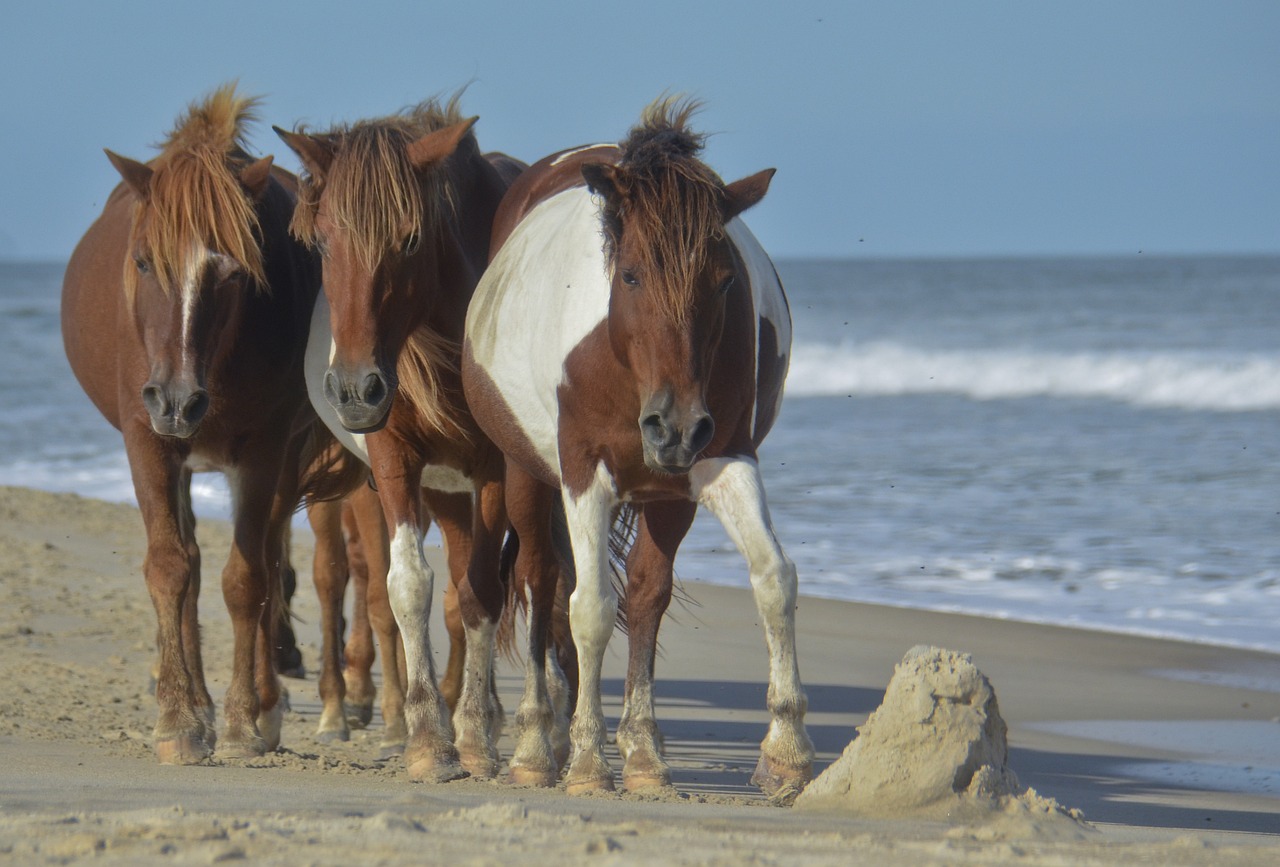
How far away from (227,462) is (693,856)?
9.03ft

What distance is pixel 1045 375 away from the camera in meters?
26.4

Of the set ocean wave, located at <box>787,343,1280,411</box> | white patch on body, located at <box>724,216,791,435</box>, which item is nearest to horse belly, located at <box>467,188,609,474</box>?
white patch on body, located at <box>724,216,791,435</box>

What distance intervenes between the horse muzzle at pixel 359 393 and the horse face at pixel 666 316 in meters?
0.78

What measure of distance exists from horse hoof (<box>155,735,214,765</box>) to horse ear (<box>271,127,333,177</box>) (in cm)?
182

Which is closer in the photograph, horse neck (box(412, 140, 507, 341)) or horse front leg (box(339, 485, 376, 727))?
horse neck (box(412, 140, 507, 341))

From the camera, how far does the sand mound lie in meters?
4.00

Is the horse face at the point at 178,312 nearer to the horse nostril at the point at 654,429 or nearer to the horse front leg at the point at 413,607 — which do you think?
the horse front leg at the point at 413,607

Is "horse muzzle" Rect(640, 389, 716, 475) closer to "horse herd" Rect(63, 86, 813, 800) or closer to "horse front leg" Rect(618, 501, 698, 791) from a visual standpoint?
"horse herd" Rect(63, 86, 813, 800)

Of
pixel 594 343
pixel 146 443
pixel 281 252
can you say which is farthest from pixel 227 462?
pixel 594 343

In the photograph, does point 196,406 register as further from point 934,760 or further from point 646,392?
point 934,760

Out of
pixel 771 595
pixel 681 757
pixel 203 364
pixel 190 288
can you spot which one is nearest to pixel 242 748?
pixel 203 364

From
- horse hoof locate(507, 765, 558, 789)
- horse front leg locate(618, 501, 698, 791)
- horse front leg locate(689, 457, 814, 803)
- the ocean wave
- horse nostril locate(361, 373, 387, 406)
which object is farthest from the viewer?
the ocean wave

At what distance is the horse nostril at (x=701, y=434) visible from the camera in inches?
161

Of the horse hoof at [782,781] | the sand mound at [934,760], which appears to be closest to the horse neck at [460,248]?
the horse hoof at [782,781]
